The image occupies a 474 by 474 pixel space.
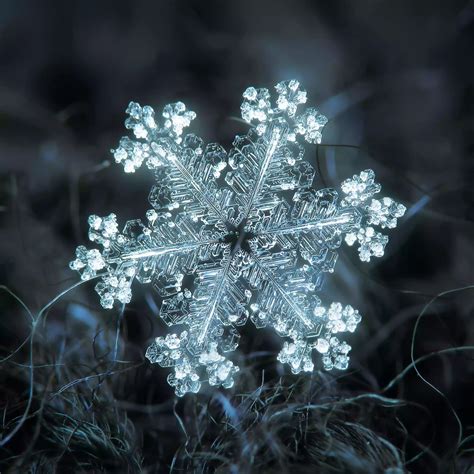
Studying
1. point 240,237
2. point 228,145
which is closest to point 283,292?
point 240,237

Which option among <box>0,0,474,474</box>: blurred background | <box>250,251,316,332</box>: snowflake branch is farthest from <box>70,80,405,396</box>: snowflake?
<box>0,0,474,474</box>: blurred background

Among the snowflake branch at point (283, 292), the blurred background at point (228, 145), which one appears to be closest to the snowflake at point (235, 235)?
the snowflake branch at point (283, 292)

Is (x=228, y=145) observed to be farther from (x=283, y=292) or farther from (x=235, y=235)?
(x=283, y=292)

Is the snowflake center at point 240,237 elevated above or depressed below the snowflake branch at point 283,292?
above

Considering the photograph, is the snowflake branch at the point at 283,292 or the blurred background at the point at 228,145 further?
the blurred background at the point at 228,145

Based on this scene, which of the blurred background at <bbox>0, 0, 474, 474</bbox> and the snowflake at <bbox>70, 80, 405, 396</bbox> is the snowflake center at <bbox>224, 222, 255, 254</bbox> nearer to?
the snowflake at <bbox>70, 80, 405, 396</bbox>

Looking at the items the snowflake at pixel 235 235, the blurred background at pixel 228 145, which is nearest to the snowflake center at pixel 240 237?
the snowflake at pixel 235 235

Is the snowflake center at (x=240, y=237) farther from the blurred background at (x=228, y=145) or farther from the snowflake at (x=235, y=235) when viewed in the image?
the blurred background at (x=228, y=145)
